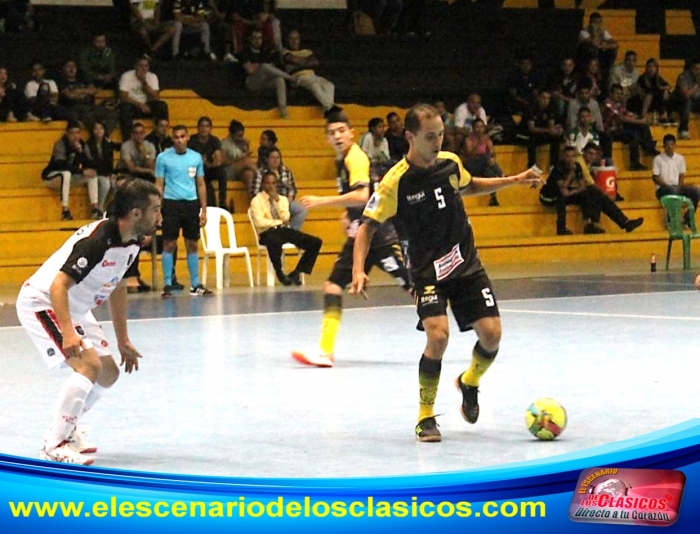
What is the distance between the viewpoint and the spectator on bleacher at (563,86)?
2348cm

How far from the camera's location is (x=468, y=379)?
24.7 feet

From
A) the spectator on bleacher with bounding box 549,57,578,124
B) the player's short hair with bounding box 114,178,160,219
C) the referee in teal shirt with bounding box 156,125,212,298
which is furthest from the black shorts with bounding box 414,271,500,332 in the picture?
the spectator on bleacher with bounding box 549,57,578,124

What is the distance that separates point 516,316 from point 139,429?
651cm

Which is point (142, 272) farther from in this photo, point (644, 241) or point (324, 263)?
point (644, 241)

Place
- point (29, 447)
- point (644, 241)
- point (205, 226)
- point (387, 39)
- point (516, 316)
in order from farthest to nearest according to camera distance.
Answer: point (387, 39) → point (644, 241) → point (205, 226) → point (516, 316) → point (29, 447)

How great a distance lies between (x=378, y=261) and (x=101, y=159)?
9.49 metres

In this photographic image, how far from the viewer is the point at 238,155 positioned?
20.5 meters

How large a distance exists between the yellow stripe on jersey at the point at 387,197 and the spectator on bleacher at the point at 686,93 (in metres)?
18.7

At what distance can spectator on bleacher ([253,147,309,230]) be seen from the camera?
1906cm

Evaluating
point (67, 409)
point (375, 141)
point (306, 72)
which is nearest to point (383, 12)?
point (306, 72)

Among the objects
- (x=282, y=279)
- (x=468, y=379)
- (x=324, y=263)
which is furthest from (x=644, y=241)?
(x=468, y=379)

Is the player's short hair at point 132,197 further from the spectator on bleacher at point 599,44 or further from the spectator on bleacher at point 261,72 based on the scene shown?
the spectator on bleacher at point 599,44

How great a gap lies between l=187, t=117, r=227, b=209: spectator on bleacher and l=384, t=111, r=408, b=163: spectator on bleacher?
2991 mm

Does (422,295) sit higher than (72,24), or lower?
lower
